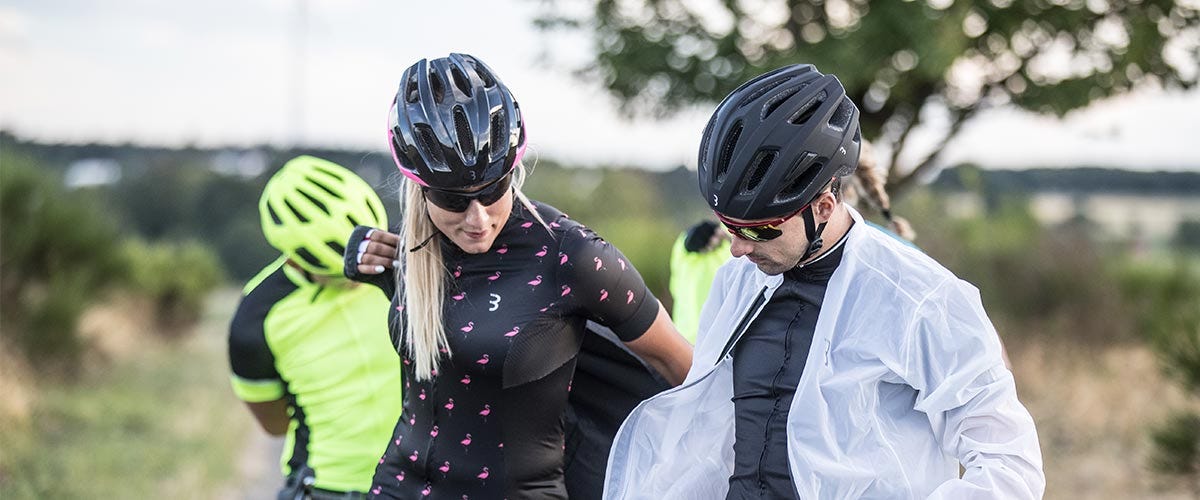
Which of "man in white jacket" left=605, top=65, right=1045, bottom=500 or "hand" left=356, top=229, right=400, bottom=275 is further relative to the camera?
"hand" left=356, top=229, right=400, bottom=275

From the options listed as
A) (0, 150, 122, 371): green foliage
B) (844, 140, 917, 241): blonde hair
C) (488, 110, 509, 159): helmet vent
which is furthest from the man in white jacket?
(0, 150, 122, 371): green foliage

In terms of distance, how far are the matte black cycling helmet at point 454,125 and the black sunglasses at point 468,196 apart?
3cm

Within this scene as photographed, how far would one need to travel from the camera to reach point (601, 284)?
316 cm

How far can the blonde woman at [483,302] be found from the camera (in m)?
3.12

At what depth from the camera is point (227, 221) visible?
36.8 meters

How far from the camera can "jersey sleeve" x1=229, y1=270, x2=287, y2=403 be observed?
13.8ft

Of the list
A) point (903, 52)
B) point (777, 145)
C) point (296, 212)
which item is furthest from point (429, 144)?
point (903, 52)

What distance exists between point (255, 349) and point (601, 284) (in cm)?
162

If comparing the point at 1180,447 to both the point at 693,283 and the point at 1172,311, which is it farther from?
the point at 693,283

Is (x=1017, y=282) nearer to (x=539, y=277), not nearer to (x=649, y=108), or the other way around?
(x=649, y=108)

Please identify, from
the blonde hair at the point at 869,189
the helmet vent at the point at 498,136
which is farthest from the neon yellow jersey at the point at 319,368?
the blonde hair at the point at 869,189

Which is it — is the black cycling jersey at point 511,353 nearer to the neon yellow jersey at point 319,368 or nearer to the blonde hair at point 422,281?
the blonde hair at point 422,281

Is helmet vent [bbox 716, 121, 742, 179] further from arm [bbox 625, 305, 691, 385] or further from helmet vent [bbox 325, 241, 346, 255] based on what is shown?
helmet vent [bbox 325, 241, 346, 255]

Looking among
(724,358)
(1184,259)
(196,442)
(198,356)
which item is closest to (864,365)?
(724,358)
